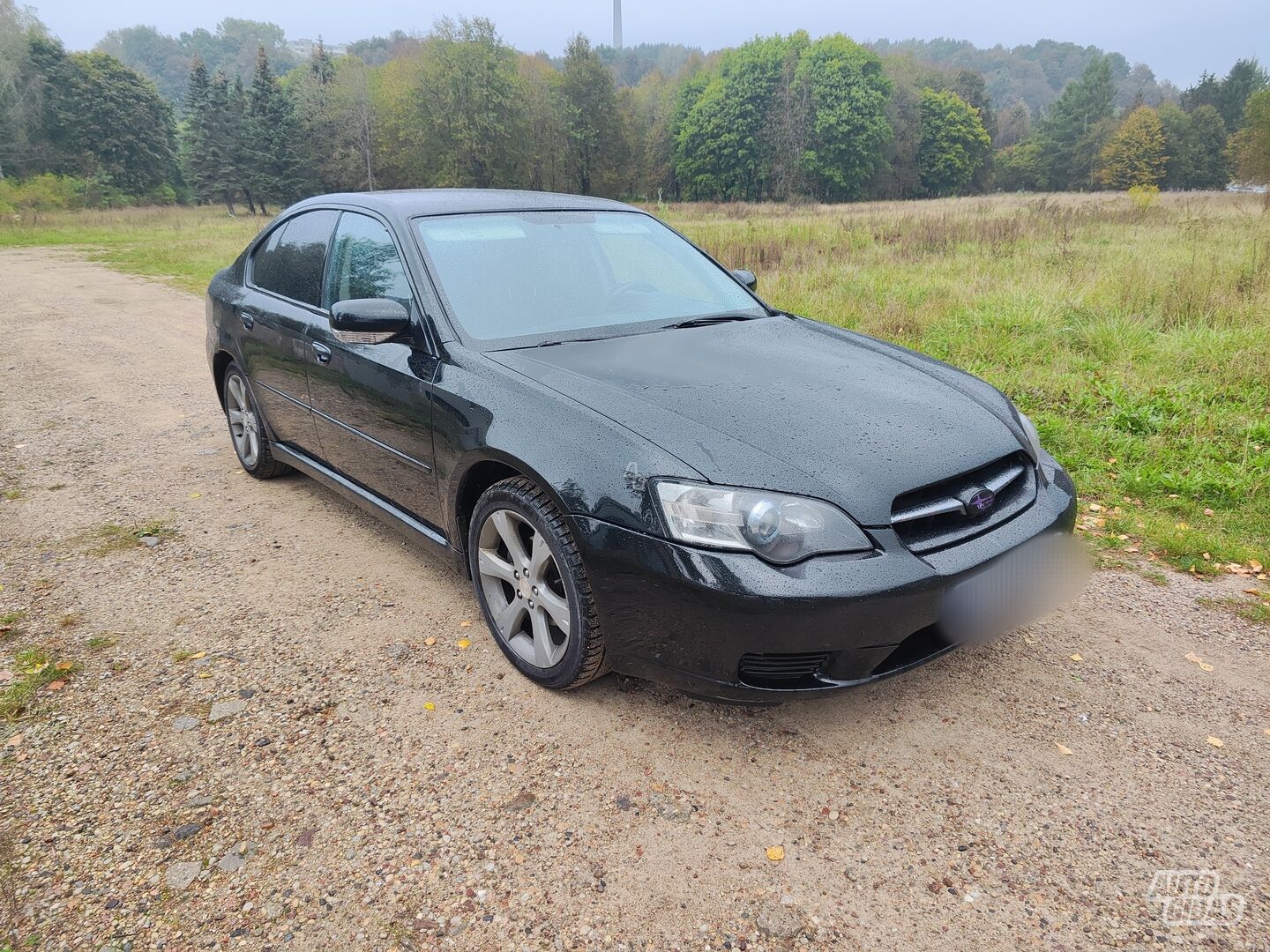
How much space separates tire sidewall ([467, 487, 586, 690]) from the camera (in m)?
2.49

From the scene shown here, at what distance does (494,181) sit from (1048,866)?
53.6m

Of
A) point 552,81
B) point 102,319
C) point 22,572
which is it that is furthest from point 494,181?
point 22,572

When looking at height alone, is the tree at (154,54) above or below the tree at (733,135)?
above

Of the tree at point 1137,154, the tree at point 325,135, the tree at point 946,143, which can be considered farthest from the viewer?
the tree at point 946,143

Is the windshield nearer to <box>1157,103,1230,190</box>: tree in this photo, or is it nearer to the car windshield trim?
the car windshield trim

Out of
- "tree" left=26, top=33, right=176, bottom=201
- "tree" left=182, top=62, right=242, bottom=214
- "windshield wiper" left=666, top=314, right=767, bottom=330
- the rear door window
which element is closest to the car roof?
the rear door window

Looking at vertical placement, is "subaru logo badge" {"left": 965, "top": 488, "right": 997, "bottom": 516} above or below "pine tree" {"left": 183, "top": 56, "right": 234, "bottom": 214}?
below

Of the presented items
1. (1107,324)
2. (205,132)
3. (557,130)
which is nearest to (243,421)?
(1107,324)

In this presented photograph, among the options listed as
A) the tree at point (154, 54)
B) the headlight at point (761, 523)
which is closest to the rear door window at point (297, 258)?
the headlight at point (761, 523)

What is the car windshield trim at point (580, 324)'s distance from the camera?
2990 millimetres

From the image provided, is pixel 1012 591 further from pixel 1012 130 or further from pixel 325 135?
pixel 1012 130

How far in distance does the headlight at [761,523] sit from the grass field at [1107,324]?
250 cm

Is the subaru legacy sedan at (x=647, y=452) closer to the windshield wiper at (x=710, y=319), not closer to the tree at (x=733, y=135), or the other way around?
the windshield wiper at (x=710, y=319)

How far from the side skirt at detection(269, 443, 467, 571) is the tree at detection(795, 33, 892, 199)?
218ft
